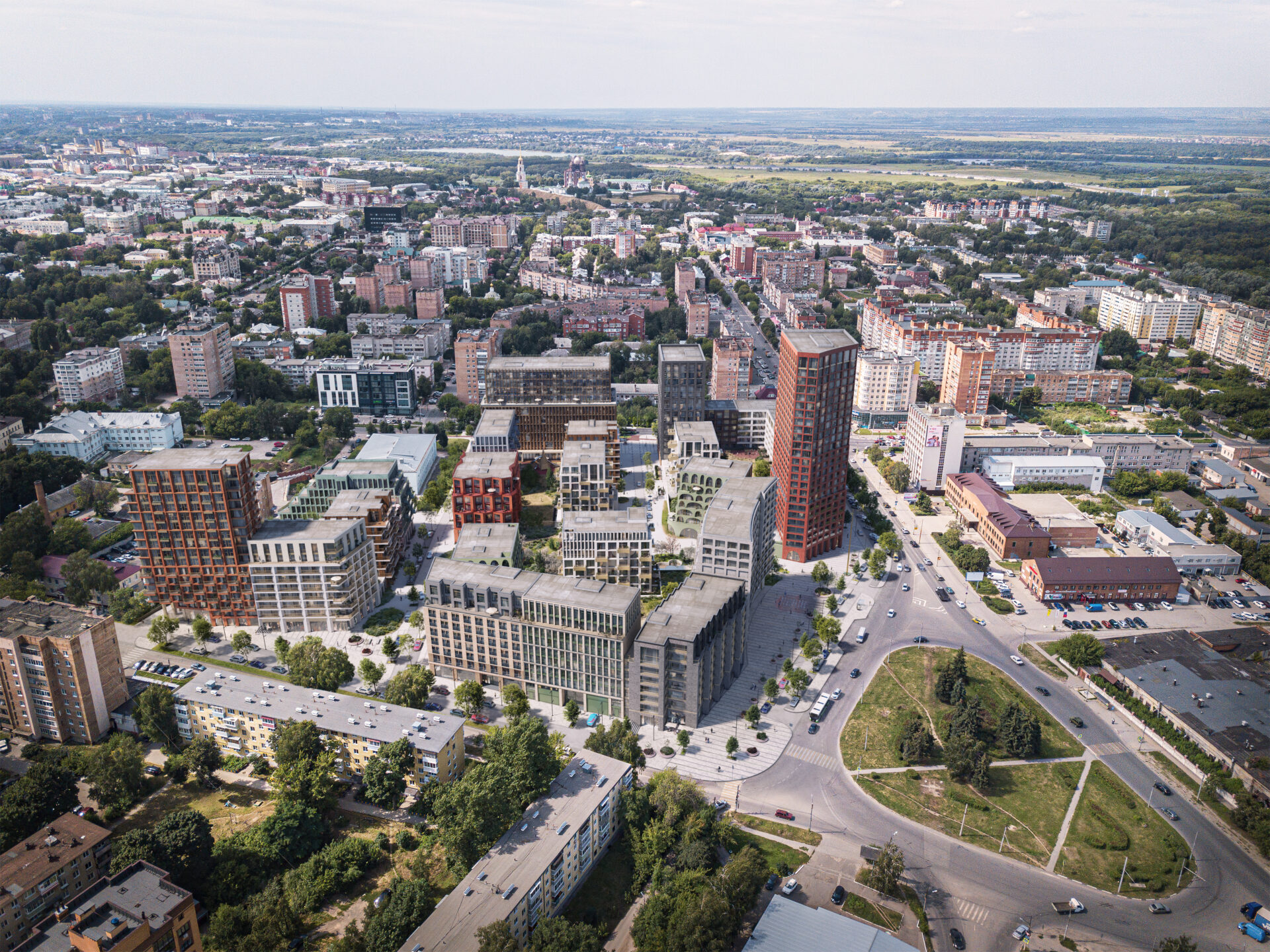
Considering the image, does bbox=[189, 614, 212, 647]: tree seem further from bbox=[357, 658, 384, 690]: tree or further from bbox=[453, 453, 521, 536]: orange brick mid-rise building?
bbox=[453, 453, 521, 536]: orange brick mid-rise building

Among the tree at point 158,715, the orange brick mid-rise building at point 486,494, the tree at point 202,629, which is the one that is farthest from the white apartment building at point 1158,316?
the tree at point 158,715

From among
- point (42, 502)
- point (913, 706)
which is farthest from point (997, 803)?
point (42, 502)

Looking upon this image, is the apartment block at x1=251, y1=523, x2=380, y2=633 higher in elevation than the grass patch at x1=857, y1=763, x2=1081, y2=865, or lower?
higher

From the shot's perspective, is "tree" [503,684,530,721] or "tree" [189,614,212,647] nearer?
"tree" [503,684,530,721]

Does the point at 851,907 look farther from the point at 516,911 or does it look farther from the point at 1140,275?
the point at 1140,275

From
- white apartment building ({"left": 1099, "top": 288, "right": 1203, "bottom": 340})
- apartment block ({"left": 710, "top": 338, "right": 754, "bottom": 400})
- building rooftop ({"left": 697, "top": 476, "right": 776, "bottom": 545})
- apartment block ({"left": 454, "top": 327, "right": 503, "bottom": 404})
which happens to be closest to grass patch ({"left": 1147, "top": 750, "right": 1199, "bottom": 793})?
building rooftop ({"left": 697, "top": 476, "right": 776, "bottom": 545})

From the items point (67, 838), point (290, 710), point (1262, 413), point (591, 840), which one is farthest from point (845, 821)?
point (1262, 413)

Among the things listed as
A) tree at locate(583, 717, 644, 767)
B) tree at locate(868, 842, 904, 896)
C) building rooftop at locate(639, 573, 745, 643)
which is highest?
building rooftop at locate(639, 573, 745, 643)
